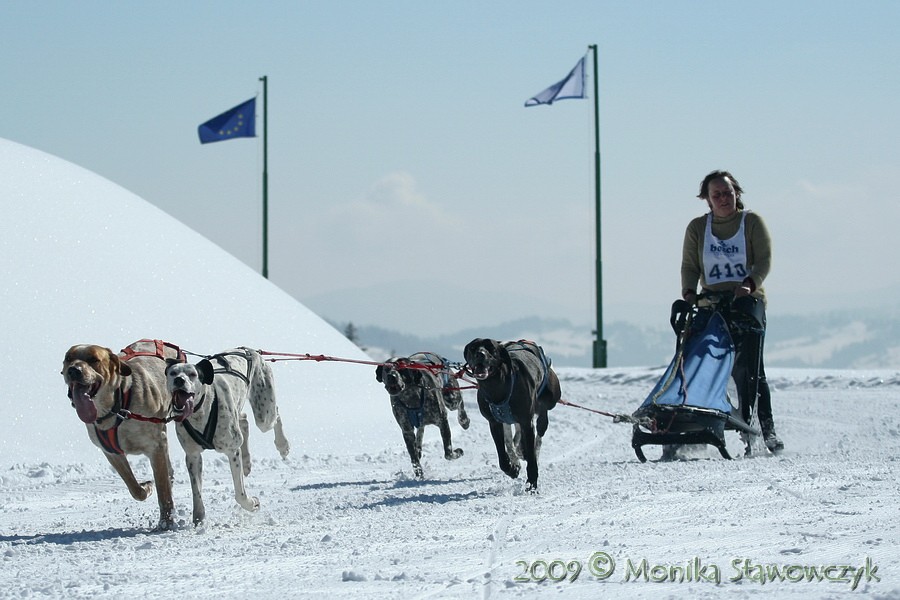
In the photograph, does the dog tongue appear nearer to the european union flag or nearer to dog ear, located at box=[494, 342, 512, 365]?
dog ear, located at box=[494, 342, 512, 365]

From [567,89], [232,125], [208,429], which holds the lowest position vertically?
[208,429]

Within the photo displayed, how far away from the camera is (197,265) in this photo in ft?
57.6

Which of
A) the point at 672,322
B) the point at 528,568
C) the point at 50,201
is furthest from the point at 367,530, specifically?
the point at 50,201

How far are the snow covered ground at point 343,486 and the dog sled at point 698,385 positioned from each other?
0.30m

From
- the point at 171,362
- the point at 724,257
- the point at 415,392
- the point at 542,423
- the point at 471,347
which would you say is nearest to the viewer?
the point at 171,362

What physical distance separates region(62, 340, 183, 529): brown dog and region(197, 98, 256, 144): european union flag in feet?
62.9

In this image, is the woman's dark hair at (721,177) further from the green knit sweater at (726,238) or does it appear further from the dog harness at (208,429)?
the dog harness at (208,429)

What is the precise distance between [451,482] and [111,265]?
8290mm

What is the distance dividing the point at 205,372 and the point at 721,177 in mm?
5076

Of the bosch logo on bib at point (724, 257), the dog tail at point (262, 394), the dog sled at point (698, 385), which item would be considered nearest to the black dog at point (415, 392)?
the dog tail at point (262, 394)

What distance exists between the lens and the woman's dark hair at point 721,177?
975 centimetres

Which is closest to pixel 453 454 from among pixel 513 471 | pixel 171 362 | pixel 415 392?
pixel 415 392

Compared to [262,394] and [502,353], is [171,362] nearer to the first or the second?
[262,394]

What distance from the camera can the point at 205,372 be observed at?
6.54 metres
